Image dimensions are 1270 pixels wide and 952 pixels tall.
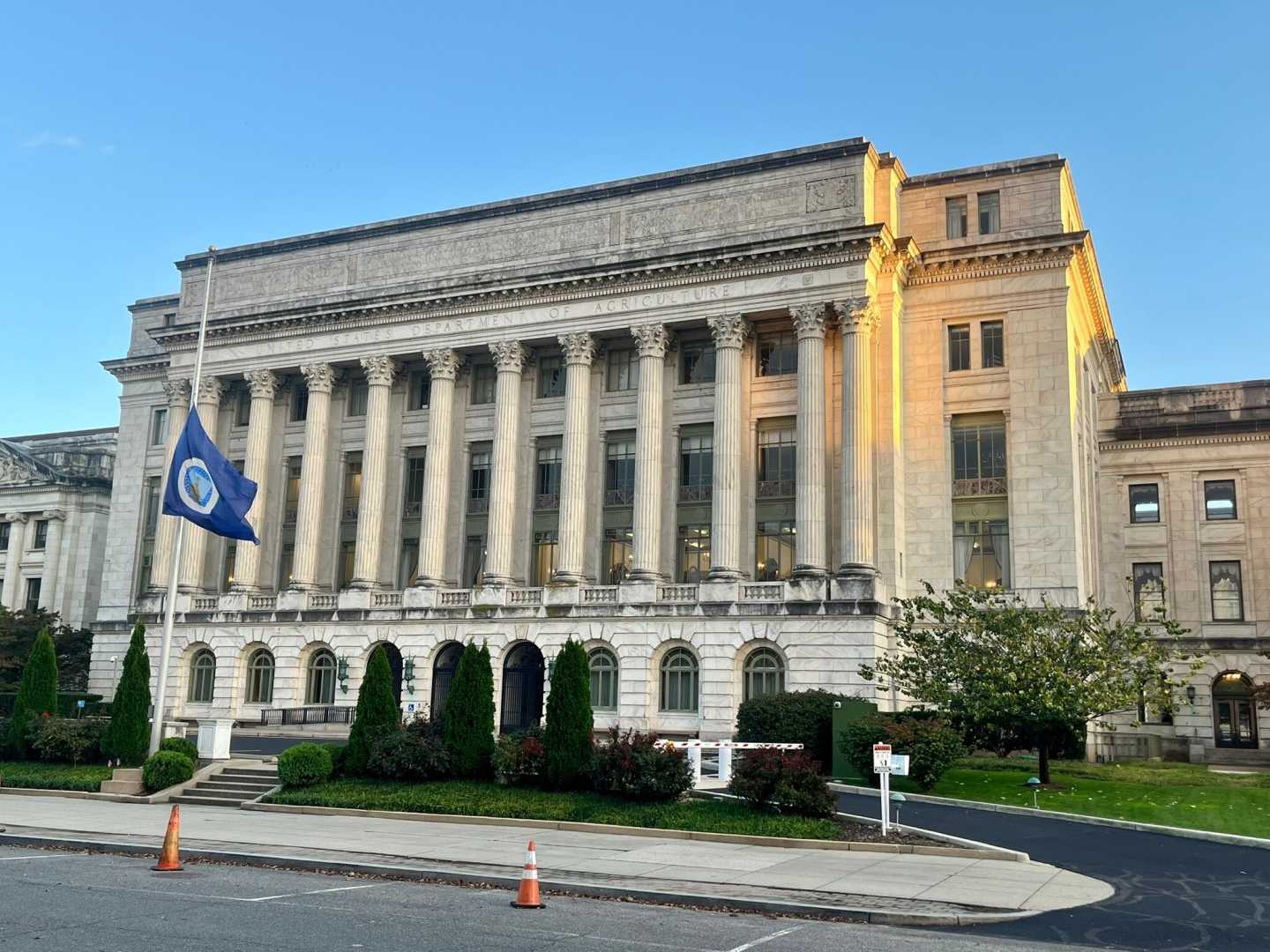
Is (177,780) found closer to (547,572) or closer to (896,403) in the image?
(547,572)

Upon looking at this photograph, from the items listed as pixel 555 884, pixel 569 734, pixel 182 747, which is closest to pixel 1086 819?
pixel 569 734

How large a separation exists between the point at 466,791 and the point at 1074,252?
34.8 m

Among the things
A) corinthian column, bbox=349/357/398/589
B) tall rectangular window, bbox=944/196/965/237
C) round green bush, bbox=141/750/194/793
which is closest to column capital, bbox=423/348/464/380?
corinthian column, bbox=349/357/398/589

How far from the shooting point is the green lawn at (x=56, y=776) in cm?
3262

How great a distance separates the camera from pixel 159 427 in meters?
67.6

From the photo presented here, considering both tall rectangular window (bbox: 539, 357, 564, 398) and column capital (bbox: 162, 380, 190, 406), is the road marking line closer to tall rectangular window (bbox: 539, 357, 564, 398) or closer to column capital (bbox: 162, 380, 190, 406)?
tall rectangular window (bbox: 539, 357, 564, 398)

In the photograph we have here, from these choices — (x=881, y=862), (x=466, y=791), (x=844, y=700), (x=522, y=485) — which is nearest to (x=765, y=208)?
(x=522, y=485)

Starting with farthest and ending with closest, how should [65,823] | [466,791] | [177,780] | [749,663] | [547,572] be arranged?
[547,572]
[749,663]
[177,780]
[466,791]
[65,823]

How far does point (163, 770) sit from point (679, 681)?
72.8 feet

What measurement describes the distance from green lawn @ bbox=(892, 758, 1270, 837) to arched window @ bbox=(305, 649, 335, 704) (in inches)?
1148

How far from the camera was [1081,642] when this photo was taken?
35531mm

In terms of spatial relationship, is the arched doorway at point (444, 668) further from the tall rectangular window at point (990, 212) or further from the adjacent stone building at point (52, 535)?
the adjacent stone building at point (52, 535)

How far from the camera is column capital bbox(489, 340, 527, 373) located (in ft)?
182

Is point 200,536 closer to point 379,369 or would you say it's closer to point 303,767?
point 379,369
